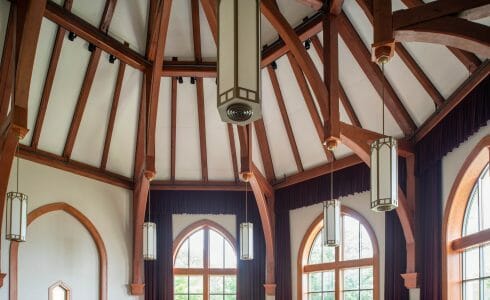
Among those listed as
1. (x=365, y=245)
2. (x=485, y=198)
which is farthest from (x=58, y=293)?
(x=485, y=198)

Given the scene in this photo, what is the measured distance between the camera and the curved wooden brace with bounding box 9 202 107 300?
26.0ft

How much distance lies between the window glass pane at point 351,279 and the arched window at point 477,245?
8.04ft

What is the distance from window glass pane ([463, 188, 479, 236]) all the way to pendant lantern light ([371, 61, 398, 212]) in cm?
211

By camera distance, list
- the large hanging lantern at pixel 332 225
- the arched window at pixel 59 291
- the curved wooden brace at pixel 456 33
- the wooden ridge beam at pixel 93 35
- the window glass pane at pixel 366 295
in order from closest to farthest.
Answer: the curved wooden brace at pixel 456 33 < the wooden ridge beam at pixel 93 35 < the large hanging lantern at pixel 332 225 < the arched window at pixel 59 291 < the window glass pane at pixel 366 295

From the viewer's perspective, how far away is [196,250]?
1080cm

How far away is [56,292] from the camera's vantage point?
28.6 ft

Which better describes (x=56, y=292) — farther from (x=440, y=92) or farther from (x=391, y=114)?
(x=440, y=92)

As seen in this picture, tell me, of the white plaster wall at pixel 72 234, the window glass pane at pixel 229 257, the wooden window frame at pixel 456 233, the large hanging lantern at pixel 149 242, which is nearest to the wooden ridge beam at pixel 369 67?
the wooden window frame at pixel 456 233

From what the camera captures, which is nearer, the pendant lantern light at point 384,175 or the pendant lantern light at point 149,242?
the pendant lantern light at point 384,175

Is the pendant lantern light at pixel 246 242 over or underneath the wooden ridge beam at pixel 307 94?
underneath

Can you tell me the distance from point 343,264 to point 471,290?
9.41 ft

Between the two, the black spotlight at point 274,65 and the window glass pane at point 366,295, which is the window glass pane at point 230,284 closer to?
the window glass pane at point 366,295

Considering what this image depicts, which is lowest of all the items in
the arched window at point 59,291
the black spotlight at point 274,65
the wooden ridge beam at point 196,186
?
the arched window at point 59,291

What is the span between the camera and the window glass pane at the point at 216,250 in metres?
10.8
